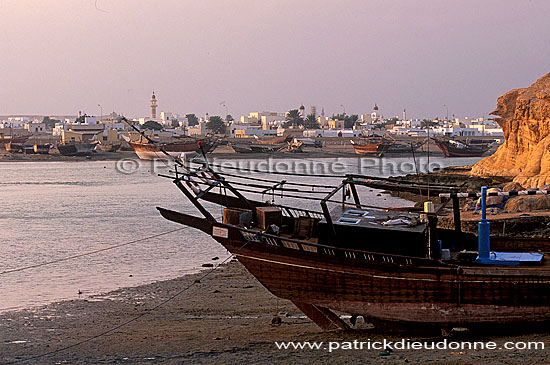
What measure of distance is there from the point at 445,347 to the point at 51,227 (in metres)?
20.6

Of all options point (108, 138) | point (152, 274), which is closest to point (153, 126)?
point (108, 138)

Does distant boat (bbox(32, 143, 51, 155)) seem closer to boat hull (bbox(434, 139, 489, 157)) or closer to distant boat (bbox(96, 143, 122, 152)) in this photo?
distant boat (bbox(96, 143, 122, 152))

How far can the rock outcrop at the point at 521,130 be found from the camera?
33500 mm

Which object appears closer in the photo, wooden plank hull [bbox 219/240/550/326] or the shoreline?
wooden plank hull [bbox 219/240/550/326]

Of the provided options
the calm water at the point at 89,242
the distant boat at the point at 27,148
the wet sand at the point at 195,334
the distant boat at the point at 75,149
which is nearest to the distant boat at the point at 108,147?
the distant boat at the point at 75,149

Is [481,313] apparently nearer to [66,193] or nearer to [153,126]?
[66,193]

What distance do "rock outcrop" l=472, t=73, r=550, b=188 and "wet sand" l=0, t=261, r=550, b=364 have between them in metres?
21.0

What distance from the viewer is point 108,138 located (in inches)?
4353

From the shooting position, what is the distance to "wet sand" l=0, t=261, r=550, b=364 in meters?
8.09

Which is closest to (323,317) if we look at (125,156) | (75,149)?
(75,149)

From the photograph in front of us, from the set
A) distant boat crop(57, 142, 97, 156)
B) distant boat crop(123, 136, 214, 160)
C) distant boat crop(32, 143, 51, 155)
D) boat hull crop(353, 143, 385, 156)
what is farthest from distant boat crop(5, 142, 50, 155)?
boat hull crop(353, 143, 385, 156)

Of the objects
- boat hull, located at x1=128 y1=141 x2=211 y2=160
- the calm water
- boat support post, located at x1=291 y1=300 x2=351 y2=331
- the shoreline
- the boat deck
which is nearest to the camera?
the boat deck

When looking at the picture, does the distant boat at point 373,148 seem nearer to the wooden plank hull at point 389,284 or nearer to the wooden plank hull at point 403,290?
the wooden plank hull at point 389,284

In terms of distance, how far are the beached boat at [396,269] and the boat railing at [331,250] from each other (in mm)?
15
